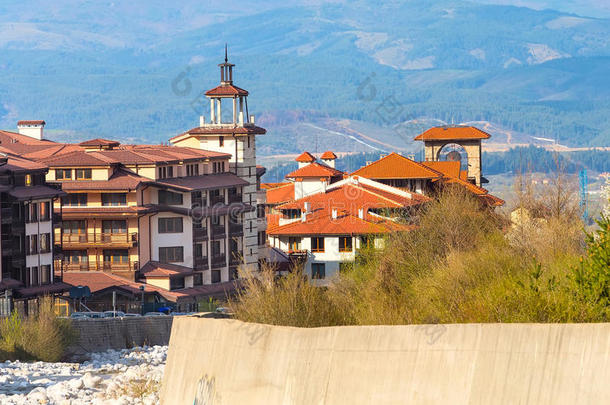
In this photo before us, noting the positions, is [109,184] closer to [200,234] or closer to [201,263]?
[200,234]

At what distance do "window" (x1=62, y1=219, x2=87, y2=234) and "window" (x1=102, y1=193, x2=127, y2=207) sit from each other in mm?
1737

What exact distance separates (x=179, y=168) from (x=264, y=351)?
212 ft

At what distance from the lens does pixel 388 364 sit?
21.7 meters

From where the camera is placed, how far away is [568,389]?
18.9 m

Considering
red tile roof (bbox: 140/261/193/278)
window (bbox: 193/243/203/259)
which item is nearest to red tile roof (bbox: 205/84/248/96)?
window (bbox: 193/243/203/259)

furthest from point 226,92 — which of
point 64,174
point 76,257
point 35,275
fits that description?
point 35,275

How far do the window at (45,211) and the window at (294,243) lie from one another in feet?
85.5

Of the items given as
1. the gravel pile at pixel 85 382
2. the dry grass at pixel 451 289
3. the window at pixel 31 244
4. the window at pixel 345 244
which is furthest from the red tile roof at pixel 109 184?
the dry grass at pixel 451 289

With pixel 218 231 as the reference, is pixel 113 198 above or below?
above

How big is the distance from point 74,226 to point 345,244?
64.3 feet

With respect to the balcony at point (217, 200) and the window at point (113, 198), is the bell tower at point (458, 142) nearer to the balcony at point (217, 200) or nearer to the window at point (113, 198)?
the balcony at point (217, 200)

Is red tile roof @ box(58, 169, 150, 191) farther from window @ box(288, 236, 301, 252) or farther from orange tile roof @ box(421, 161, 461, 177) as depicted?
orange tile roof @ box(421, 161, 461, 177)

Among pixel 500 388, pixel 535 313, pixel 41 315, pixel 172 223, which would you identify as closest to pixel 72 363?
pixel 41 315

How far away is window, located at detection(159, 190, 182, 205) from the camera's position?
85062 mm
